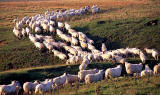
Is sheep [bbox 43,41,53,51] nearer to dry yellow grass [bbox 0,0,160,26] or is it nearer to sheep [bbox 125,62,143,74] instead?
sheep [bbox 125,62,143,74]

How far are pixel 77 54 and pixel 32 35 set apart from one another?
22.5ft

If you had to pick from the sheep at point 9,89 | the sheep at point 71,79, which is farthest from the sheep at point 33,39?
the sheep at point 9,89

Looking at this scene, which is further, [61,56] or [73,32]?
[73,32]

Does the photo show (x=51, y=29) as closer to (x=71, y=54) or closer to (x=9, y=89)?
(x=71, y=54)

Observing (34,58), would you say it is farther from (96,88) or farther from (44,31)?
(96,88)

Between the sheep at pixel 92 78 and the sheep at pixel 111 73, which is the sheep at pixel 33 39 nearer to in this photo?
the sheep at pixel 111 73

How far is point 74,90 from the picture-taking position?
49.8ft

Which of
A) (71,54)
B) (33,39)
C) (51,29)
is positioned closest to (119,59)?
(71,54)

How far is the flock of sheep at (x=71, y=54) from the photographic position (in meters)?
16.6

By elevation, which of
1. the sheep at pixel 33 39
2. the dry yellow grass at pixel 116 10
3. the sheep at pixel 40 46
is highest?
the dry yellow grass at pixel 116 10

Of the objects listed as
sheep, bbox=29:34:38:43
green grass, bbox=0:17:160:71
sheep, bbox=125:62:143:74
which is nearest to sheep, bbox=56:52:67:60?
green grass, bbox=0:17:160:71

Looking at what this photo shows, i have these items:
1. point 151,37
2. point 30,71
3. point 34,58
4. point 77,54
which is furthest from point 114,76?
point 151,37

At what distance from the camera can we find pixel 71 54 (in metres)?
25.6

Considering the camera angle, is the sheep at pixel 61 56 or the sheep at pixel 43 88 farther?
the sheep at pixel 61 56
